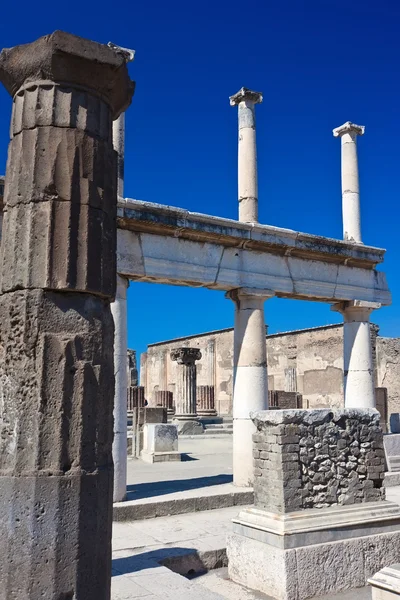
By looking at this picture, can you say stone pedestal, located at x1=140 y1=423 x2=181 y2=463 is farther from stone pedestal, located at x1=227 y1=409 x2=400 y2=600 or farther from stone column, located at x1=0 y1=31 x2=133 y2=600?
stone column, located at x1=0 y1=31 x2=133 y2=600

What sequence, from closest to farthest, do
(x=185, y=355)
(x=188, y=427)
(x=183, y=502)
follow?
(x=183, y=502), (x=188, y=427), (x=185, y=355)

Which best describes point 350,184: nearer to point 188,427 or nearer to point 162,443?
point 162,443

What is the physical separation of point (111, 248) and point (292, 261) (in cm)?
646

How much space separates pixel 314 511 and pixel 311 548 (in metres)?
0.38

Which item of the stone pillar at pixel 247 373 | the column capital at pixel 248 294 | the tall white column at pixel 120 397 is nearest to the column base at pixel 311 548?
the tall white column at pixel 120 397

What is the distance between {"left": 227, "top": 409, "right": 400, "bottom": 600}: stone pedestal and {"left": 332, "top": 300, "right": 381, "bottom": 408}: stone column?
3.94 meters

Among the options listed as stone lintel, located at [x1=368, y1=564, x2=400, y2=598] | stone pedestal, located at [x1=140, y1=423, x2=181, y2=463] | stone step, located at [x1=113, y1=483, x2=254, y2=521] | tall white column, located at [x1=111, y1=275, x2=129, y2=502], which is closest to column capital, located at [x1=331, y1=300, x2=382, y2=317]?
stone step, located at [x1=113, y1=483, x2=254, y2=521]

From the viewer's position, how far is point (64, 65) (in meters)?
3.48

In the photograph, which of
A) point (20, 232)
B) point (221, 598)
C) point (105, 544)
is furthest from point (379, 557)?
point (20, 232)

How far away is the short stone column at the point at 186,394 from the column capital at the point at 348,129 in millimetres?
12001

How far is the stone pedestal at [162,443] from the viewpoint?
43.3 feet

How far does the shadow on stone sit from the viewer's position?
8305mm

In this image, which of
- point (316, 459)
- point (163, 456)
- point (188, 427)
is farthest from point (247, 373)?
point (188, 427)

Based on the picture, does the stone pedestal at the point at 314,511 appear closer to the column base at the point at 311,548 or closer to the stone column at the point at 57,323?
the column base at the point at 311,548
